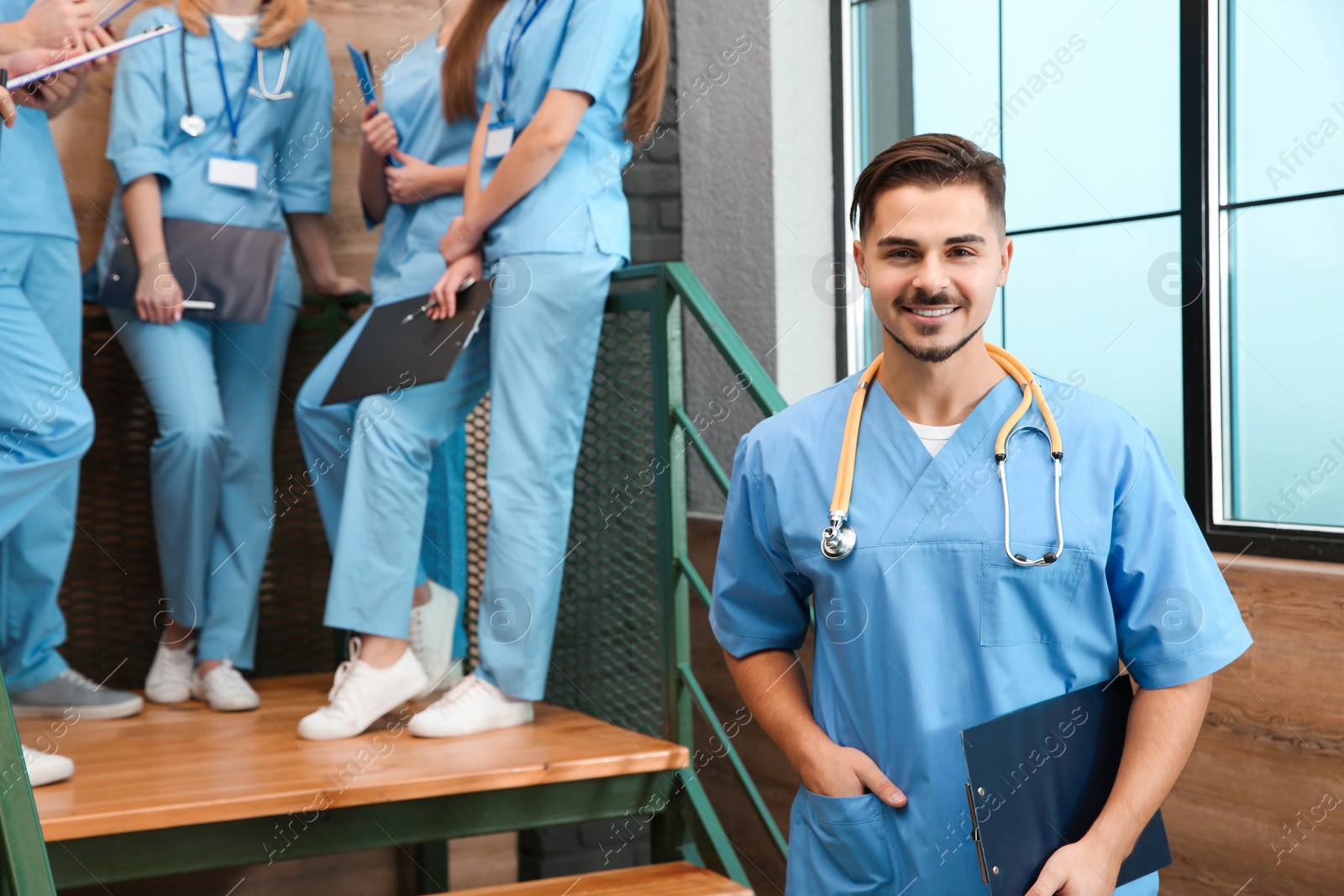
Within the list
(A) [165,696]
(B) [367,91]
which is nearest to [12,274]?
(B) [367,91]

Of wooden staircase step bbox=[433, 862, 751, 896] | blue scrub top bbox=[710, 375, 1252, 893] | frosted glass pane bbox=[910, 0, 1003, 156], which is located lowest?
wooden staircase step bbox=[433, 862, 751, 896]

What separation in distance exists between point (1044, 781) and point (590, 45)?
152 centimetres

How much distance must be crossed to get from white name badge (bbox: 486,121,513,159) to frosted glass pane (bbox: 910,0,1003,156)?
1.11 meters

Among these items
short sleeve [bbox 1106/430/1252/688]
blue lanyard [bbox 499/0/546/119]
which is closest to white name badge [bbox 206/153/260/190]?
blue lanyard [bbox 499/0/546/119]

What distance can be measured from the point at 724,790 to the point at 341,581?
1623mm

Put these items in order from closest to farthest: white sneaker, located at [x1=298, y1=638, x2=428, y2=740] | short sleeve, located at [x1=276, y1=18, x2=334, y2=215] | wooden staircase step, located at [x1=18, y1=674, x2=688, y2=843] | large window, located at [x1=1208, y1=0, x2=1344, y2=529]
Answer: wooden staircase step, located at [x1=18, y1=674, x2=688, y2=843]
large window, located at [x1=1208, y1=0, x2=1344, y2=529]
white sneaker, located at [x1=298, y1=638, x2=428, y2=740]
short sleeve, located at [x1=276, y1=18, x2=334, y2=215]

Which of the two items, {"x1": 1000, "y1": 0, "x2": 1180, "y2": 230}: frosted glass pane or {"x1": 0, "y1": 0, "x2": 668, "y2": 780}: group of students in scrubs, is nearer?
{"x1": 0, "y1": 0, "x2": 668, "y2": 780}: group of students in scrubs

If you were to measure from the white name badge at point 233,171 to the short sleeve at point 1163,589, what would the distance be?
210 cm

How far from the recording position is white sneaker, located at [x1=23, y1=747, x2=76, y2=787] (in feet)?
6.26

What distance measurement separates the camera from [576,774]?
6.75 ft

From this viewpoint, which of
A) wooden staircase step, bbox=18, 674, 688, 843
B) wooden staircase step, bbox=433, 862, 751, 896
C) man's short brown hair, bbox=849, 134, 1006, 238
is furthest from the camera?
wooden staircase step, bbox=433, 862, 751, 896

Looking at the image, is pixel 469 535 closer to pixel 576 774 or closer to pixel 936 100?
pixel 576 774

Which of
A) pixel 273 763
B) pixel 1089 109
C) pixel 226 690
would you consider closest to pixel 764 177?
pixel 1089 109

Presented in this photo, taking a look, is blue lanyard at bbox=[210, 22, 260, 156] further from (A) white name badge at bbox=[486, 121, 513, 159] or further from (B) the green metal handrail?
(B) the green metal handrail
